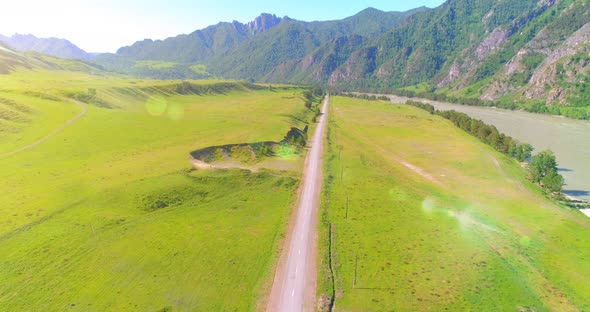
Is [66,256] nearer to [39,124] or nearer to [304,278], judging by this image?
[304,278]

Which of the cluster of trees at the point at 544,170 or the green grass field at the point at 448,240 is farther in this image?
the cluster of trees at the point at 544,170

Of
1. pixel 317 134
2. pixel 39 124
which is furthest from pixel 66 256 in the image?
pixel 317 134

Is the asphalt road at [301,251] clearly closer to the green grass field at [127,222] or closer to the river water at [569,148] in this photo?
the green grass field at [127,222]

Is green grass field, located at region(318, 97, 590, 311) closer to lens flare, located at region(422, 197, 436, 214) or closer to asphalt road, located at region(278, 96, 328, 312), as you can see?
lens flare, located at region(422, 197, 436, 214)

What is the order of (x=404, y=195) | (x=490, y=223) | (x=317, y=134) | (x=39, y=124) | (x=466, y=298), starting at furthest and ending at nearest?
(x=317, y=134) → (x=39, y=124) → (x=404, y=195) → (x=490, y=223) → (x=466, y=298)

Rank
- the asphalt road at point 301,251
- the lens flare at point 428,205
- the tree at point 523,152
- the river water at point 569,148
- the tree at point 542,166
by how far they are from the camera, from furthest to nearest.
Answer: the tree at point 523,152
the river water at point 569,148
the tree at point 542,166
the lens flare at point 428,205
the asphalt road at point 301,251

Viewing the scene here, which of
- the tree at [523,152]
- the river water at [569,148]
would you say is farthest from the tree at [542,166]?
the tree at [523,152]

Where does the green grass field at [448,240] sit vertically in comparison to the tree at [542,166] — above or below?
below

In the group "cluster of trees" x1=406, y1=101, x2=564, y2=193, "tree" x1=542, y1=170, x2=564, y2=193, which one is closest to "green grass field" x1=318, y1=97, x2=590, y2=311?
"tree" x1=542, y1=170, x2=564, y2=193
